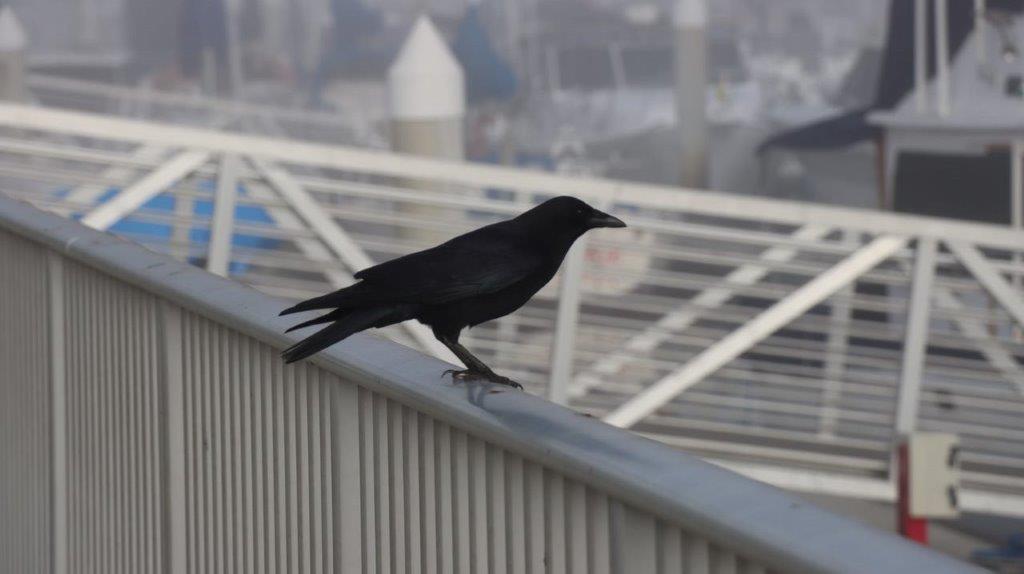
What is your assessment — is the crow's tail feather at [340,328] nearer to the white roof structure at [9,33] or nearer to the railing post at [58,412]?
the railing post at [58,412]

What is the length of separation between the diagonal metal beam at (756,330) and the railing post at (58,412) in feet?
18.5

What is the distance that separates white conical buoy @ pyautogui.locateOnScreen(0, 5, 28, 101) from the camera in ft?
88.5

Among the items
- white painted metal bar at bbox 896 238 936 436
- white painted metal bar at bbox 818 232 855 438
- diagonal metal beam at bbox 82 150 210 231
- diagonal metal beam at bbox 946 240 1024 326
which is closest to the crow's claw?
white painted metal bar at bbox 818 232 855 438

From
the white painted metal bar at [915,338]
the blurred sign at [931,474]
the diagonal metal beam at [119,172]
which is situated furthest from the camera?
the diagonal metal beam at [119,172]

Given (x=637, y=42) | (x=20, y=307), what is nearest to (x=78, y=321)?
(x=20, y=307)

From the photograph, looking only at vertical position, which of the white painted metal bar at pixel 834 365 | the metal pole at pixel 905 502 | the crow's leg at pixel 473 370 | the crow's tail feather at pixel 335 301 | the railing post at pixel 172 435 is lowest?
the metal pole at pixel 905 502

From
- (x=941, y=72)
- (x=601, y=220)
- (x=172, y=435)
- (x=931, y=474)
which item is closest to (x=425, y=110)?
(x=931, y=474)

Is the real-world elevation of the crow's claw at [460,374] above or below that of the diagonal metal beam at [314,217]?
above

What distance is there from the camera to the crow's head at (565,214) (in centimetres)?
302

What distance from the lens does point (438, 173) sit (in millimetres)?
9445

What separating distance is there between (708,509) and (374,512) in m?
0.91

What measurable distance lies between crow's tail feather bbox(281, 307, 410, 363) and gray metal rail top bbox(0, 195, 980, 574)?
0.04m

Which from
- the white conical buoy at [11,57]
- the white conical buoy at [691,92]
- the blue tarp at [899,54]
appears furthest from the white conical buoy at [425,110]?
the white conical buoy at [691,92]

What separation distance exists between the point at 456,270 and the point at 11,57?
26.7m
